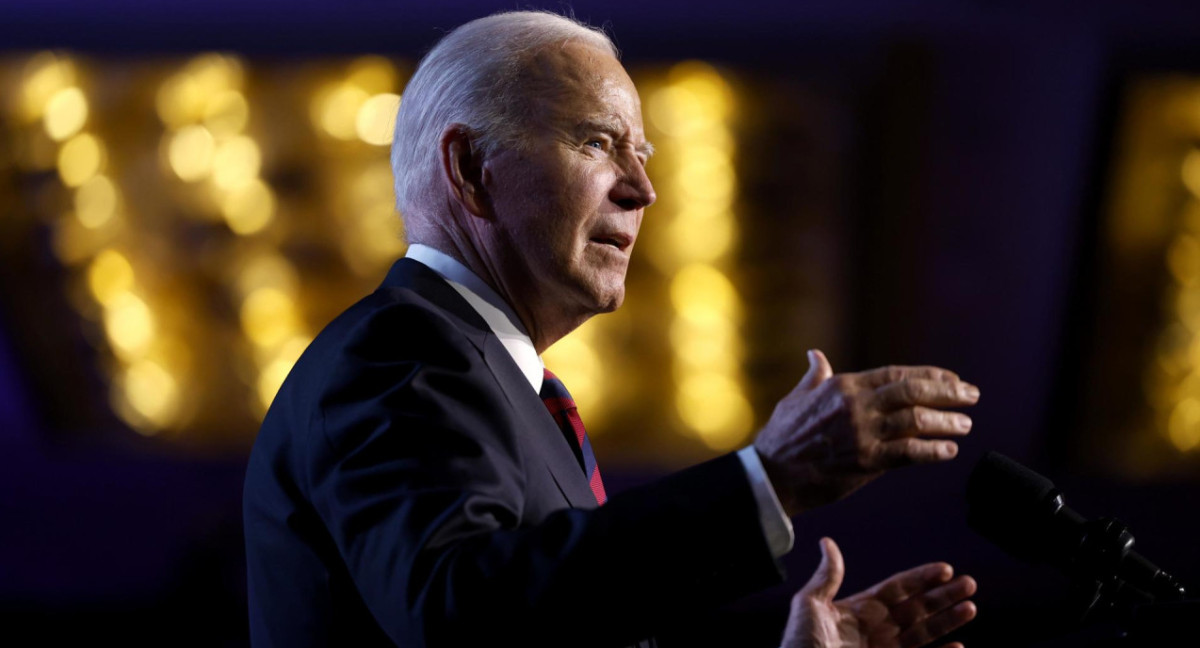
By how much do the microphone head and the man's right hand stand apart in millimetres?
328

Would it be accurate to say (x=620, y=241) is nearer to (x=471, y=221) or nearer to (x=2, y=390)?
(x=471, y=221)

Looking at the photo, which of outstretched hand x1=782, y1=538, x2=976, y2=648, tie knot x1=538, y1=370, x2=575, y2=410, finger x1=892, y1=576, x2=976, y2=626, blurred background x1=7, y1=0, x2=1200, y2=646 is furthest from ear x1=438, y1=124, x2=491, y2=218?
blurred background x1=7, y1=0, x2=1200, y2=646

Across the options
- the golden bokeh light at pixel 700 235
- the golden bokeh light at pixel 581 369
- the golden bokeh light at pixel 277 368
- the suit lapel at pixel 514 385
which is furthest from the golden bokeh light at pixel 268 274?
the suit lapel at pixel 514 385

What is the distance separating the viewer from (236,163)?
3.31 meters

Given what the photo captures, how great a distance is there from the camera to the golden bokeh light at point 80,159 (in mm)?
3324

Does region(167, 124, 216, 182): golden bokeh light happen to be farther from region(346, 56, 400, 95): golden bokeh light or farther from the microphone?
the microphone

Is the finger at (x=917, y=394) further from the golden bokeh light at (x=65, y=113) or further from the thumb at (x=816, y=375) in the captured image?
the golden bokeh light at (x=65, y=113)

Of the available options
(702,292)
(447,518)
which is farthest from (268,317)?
(447,518)

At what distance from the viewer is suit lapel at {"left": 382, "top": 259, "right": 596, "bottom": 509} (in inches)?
48.3

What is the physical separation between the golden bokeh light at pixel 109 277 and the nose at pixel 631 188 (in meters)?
2.39

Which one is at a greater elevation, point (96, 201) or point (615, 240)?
point (615, 240)

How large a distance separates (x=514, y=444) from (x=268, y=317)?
8.15ft

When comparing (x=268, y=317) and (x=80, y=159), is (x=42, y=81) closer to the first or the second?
(x=80, y=159)

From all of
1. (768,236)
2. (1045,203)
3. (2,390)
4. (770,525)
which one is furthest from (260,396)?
(770,525)
